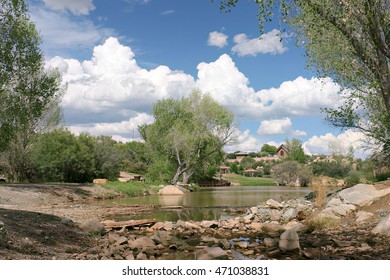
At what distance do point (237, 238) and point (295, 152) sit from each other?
6071 centimetres

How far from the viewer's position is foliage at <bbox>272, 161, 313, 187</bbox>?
207 ft

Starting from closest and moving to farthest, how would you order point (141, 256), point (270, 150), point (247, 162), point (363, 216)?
1. point (141, 256)
2. point (363, 216)
3. point (247, 162)
4. point (270, 150)

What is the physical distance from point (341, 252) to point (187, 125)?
45136 millimetres

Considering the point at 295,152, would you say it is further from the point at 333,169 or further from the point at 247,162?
the point at 247,162

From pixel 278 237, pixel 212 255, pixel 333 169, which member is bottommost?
pixel 278 237

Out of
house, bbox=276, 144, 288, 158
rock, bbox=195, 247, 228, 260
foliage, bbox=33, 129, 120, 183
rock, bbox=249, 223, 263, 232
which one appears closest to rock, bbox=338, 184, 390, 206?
rock, bbox=249, 223, 263, 232

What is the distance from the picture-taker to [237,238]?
13.4 metres

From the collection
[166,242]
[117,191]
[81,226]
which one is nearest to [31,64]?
[117,191]

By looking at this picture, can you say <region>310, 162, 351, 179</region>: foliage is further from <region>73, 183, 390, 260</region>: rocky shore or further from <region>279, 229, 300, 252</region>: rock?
<region>279, 229, 300, 252</region>: rock

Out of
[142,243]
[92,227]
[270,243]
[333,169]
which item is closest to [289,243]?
[270,243]

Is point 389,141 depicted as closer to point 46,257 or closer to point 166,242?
point 166,242

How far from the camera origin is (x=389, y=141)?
21.8 m

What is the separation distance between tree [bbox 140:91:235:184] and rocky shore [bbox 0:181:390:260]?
116 feet
